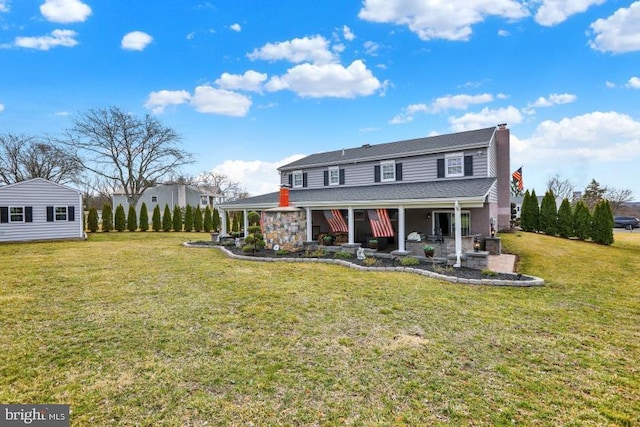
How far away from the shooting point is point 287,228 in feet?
49.5

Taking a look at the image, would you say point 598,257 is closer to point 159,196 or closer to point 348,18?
point 348,18

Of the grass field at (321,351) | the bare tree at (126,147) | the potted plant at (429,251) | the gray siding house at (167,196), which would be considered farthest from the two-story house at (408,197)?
the gray siding house at (167,196)

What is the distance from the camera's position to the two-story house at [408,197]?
12.9 meters

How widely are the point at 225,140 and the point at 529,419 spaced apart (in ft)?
85.7

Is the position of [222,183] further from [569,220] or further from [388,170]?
[569,220]

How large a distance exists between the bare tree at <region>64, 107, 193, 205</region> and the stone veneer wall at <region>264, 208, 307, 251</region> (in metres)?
22.7

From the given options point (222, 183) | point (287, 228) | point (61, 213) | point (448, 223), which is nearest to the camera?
point (287, 228)

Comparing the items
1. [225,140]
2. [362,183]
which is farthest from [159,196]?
[362,183]

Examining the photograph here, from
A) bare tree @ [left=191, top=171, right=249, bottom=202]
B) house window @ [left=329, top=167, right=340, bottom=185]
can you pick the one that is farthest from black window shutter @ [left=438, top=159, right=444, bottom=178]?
bare tree @ [left=191, top=171, right=249, bottom=202]

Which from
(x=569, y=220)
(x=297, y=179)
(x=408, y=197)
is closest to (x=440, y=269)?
(x=408, y=197)

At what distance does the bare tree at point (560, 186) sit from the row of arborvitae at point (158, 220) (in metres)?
54.5

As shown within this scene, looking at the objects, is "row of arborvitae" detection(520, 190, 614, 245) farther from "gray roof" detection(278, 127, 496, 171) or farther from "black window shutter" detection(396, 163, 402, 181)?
"black window shutter" detection(396, 163, 402, 181)

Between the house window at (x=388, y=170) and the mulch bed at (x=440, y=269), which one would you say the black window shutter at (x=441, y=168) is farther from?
the mulch bed at (x=440, y=269)

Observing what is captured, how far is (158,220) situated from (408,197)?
85.5ft
